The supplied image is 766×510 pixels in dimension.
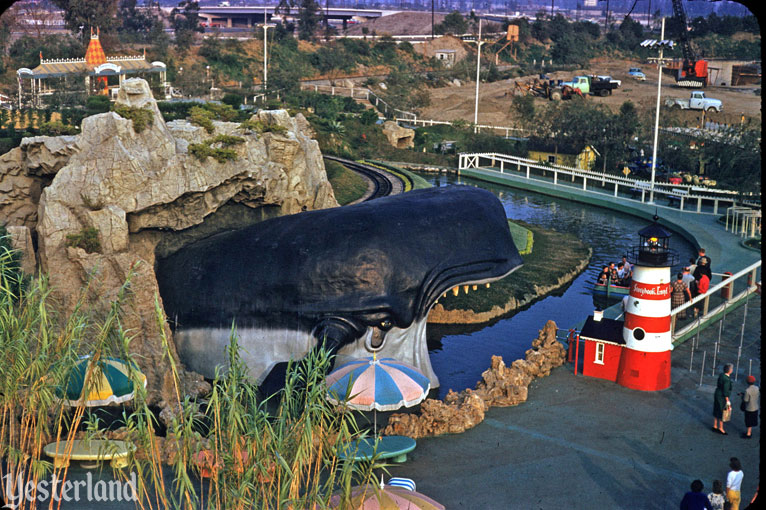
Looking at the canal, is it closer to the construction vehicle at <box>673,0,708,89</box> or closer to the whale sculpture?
the whale sculpture

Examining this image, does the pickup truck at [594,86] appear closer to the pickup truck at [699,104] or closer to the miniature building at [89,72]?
the pickup truck at [699,104]

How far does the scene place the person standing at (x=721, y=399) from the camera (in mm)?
20453

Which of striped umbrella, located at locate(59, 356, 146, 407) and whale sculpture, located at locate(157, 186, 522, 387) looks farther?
whale sculpture, located at locate(157, 186, 522, 387)

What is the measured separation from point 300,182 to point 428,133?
37.8 meters

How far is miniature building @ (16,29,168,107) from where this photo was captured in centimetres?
5606

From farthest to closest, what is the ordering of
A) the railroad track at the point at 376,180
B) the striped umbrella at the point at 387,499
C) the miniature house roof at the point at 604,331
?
the railroad track at the point at 376,180
the miniature house roof at the point at 604,331
the striped umbrella at the point at 387,499

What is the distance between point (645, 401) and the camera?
2236cm

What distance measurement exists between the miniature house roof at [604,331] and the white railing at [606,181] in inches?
796

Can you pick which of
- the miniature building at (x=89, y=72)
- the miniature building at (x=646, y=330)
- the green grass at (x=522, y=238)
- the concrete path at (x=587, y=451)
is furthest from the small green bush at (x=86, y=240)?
the miniature building at (x=89, y=72)

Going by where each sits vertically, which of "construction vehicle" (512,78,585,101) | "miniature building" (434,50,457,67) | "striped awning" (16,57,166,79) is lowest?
"construction vehicle" (512,78,585,101)

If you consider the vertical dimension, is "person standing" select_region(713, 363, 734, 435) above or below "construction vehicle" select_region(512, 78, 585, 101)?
below

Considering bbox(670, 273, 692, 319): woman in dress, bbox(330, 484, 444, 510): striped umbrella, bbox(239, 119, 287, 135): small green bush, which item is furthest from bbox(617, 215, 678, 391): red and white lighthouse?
bbox(239, 119, 287, 135): small green bush

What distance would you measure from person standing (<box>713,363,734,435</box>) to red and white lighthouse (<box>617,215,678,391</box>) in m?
2.44

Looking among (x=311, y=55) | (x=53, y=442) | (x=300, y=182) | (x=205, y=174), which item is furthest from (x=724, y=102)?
(x=53, y=442)
